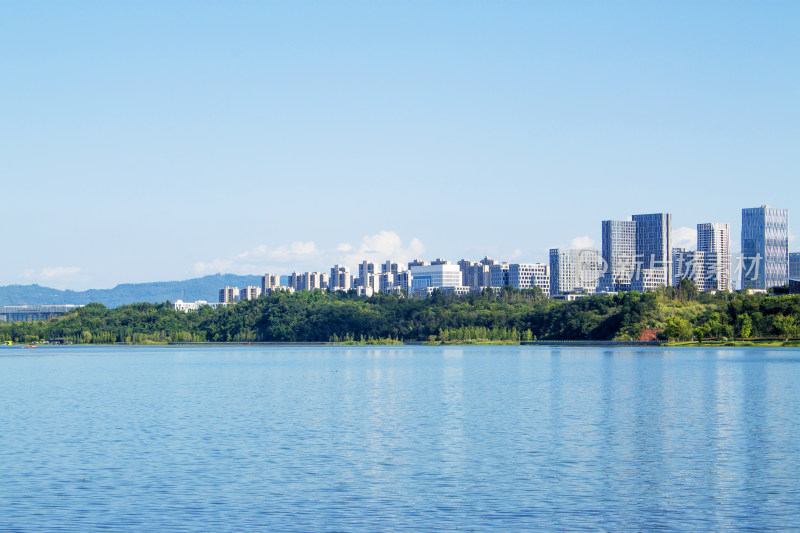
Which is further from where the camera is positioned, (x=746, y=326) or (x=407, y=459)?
(x=746, y=326)

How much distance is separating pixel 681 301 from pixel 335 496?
156993 millimetres

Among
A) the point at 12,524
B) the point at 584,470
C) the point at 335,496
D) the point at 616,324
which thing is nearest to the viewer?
the point at 12,524

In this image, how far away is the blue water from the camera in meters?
21.0

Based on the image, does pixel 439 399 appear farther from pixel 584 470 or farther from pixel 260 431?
pixel 584 470

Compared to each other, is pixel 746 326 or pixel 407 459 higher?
pixel 746 326

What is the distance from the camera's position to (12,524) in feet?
66.9

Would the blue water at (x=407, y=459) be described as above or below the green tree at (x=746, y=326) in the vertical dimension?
below

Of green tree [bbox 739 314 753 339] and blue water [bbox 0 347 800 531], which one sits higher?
green tree [bbox 739 314 753 339]

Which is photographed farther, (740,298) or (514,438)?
(740,298)

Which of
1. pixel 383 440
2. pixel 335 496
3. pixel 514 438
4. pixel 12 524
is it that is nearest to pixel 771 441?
pixel 514 438

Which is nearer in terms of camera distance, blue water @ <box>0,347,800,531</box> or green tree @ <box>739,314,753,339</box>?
blue water @ <box>0,347,800,531</box>

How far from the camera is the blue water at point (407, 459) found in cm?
2100

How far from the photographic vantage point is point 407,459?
28.5 metres

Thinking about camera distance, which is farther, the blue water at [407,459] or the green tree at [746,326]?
the green tree at [746,326]
